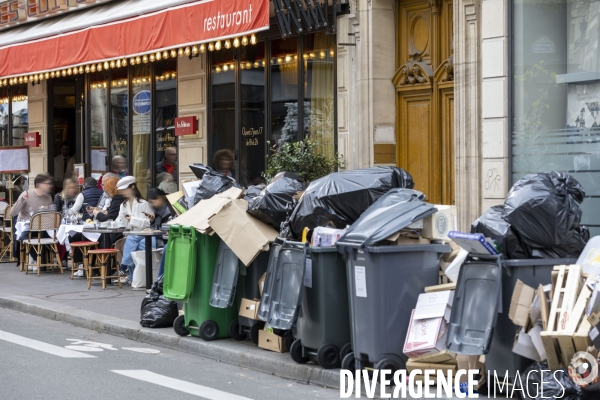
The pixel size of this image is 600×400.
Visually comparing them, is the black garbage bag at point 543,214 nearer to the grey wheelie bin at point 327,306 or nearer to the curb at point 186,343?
the grey wheelie bin at point 327,306

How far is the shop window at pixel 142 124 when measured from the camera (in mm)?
18031

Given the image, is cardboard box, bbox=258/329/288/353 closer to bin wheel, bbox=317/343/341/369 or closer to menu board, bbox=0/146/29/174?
bin wheel, bbox=317/343/341/369

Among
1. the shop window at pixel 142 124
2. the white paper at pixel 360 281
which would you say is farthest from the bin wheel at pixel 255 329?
the shop window at pixel 142 124

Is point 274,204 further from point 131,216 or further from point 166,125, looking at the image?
point 166,125

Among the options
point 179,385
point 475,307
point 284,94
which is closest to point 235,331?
point 179,385

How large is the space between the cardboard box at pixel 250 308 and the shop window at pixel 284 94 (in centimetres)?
559

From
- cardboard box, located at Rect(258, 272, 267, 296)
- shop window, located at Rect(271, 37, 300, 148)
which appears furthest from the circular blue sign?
cardboard box, located at Rect(258, 272, 267, 296)

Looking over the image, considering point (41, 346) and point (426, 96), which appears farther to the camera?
point (426, 96)

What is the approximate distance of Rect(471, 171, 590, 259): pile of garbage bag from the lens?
22.3ft

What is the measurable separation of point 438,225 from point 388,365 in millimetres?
1187

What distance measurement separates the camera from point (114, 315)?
11.0 metres

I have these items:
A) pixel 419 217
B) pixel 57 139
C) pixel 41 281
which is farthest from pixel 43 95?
pixel 419 217

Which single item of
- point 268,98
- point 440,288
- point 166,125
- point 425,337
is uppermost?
point 268,98

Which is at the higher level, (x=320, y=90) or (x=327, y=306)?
(x=320, y=90)
